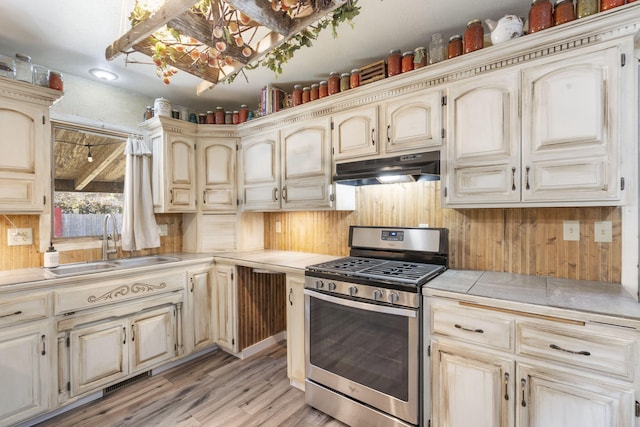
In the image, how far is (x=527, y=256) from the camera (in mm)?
1916

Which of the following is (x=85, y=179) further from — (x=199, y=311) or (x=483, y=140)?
(x=483, y=140)

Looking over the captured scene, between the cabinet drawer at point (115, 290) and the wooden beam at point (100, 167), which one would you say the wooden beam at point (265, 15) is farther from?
the wooden beam at point (100, 167)

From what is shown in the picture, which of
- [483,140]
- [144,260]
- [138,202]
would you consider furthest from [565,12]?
[144,260]


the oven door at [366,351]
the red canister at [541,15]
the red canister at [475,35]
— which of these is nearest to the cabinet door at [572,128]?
the red canister at [541,15]

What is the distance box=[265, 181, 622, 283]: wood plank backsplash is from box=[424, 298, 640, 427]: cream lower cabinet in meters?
0.64

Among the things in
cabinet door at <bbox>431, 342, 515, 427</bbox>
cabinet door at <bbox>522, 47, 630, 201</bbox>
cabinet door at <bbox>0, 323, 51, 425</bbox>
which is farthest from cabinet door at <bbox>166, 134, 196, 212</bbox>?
cabinet door at <bbox>522, 47, 630, 201</bbox>

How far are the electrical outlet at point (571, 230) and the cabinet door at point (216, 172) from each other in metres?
2.72

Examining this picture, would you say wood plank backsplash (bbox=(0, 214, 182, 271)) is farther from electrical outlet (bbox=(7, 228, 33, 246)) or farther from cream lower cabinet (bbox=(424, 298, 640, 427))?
cream lower cabinet (bbox=(424, 298, 640, 427))

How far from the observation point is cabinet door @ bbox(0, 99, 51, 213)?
79.0 inches

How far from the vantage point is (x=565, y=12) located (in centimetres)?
152

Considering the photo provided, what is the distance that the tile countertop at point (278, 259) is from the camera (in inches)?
91.2

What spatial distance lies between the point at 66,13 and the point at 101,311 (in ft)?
6.32

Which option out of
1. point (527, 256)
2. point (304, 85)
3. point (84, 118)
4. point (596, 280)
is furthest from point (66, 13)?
point (596, 280)

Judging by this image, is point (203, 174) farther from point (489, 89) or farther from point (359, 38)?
point (489, 89)
